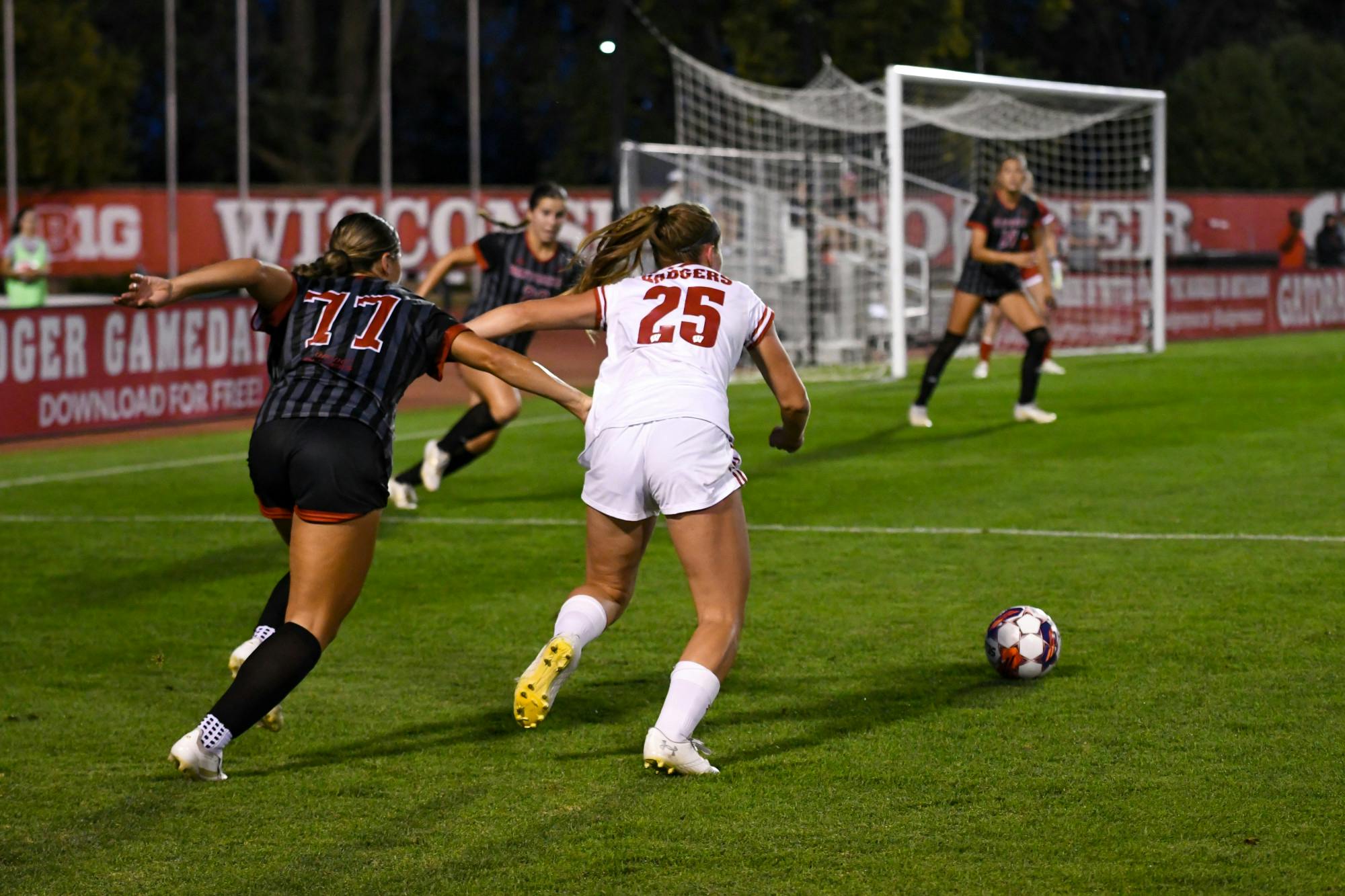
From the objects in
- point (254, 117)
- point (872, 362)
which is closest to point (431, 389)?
point (872, 362)

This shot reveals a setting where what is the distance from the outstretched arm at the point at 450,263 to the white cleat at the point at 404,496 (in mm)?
1235

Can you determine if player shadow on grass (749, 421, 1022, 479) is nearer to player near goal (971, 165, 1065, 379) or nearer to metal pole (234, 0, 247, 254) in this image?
player near goal (971, 165, 1065, 379)

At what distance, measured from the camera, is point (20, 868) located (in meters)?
4.71

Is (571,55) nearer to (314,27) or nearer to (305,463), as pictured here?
(314,27)

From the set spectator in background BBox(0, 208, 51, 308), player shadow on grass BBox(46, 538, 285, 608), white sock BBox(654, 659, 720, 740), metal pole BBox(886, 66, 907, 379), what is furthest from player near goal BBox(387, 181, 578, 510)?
spectator in background BBox(0, 208, 51, 308)

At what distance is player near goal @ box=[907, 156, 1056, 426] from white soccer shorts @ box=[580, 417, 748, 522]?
32.2ft

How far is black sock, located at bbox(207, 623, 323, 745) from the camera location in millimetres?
5316

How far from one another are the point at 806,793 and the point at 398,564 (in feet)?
15.6

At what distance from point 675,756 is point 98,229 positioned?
31755mm

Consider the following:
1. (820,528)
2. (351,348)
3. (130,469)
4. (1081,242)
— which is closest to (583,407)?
(351,348)

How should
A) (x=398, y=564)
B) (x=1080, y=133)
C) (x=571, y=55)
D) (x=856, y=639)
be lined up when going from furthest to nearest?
(x=571, y=55)
(x=1080, y=133)
(x=398, y=564)
(x=856, y=639)

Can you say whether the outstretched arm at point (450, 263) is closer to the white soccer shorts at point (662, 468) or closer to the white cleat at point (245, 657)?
the white cleat at point (245, 657)

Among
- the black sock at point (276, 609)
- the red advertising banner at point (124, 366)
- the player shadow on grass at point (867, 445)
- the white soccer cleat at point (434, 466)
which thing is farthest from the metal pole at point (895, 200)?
the black sock at point (276, 609)

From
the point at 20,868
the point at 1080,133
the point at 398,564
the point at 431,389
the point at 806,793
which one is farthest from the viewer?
the point at 1080,133
